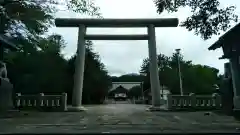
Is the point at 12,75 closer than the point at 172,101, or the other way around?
the point at 172,101

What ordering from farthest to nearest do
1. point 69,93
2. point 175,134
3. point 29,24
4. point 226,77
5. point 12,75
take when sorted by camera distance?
1. point 69,93
2. point 12,75
3. point 226,77
4. point 29,24
5. point 175,134

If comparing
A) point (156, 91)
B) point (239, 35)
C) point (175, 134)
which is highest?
point (239, 35)

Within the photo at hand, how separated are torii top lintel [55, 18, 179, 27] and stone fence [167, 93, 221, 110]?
17.0ft

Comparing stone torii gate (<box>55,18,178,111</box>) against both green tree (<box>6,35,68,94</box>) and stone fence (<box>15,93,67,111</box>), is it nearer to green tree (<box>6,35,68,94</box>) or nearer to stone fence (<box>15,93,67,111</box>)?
stone fence (<box>15,93,67,111</box>)

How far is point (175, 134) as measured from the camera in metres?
9.68

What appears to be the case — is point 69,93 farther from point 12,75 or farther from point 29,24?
point 29,24

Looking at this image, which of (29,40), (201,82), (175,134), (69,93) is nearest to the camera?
(175,134)

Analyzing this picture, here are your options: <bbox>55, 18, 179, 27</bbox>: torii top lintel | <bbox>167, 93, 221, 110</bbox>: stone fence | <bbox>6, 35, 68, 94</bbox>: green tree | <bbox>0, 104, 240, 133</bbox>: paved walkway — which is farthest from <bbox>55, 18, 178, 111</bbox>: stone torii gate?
<bbox>6, 35, 68, 94</bbox>: green tree

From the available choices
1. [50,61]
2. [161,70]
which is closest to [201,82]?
[161,70]

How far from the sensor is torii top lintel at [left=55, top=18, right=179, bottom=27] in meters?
24.1

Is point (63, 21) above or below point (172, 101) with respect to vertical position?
above

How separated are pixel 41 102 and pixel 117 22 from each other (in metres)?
7.34

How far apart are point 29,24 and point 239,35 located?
9.60 meters

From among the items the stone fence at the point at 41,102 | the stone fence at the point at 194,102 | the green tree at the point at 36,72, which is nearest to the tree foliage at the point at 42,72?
the green tree at the point at 36,72
